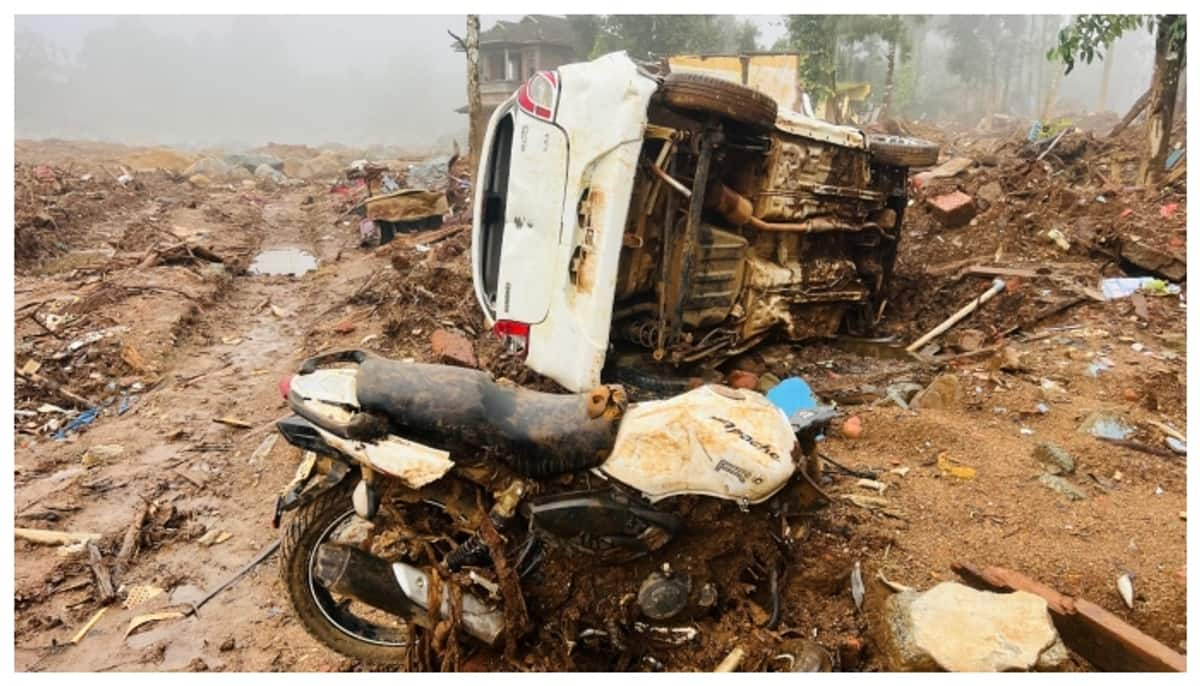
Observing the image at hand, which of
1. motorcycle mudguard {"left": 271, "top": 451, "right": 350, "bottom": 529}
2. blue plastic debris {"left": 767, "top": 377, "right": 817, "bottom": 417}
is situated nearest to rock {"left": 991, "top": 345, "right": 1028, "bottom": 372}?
blue plastic debris {"left": 767, "top": 377, "right": 817, "bottom": 417}

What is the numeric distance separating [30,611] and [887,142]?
5.85m

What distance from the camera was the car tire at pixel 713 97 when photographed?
158 inches

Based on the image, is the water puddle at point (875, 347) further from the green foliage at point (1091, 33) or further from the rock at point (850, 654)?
the green foliage at point (1091, 33)

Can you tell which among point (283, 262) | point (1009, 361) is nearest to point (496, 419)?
point (1009, 361)

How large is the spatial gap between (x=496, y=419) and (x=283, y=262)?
10.8 m

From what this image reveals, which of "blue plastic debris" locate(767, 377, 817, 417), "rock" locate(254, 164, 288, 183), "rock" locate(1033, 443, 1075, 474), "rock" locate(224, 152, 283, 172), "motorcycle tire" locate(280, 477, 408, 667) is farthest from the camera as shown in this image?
"rock" locate(224, 152, 283, 172)

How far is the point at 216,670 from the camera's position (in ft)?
9.33

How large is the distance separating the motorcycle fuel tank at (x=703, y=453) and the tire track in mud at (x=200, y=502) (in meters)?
1.47

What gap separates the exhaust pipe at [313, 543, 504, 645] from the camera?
8.14ft

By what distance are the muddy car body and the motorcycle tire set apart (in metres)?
1.85

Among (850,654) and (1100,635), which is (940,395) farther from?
(850,654)

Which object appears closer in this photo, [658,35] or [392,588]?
[392,588]

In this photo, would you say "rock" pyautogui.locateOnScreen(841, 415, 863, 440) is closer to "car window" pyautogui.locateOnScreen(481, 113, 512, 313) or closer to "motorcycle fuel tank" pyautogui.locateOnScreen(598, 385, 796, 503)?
"motorcycle fuel tank" pyautogui.locateOnScreen(598, 385, 796, 503)

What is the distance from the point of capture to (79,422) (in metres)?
5.51
